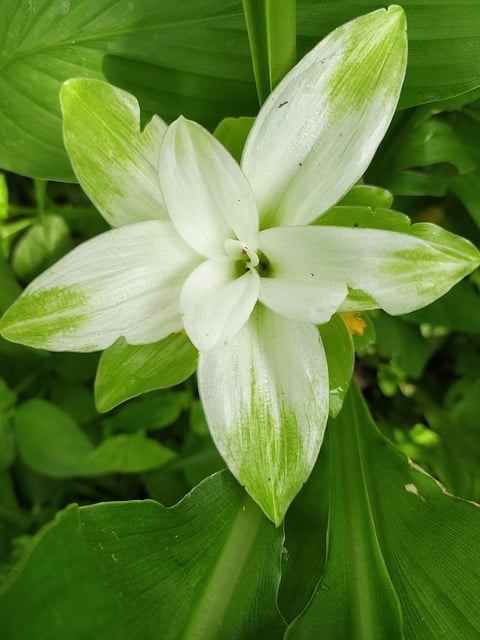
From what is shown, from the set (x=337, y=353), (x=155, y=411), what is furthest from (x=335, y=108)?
(x=155, y=411)

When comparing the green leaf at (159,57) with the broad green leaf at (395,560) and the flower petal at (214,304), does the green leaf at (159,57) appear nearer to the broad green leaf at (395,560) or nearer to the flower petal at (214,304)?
the flower petal at (214,304)

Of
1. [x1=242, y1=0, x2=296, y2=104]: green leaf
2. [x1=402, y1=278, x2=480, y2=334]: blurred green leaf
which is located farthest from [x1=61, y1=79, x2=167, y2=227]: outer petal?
[x1=402, y1=278, x2=480, y2=334]: blurred green leaf

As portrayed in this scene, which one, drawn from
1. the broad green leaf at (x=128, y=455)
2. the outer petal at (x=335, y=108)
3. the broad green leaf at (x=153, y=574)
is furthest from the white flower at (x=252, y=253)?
the broad green leaf at (x=128, y=455)

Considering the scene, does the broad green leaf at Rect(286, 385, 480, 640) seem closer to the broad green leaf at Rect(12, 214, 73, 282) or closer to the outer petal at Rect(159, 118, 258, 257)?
the outer petal at Rect(159, 118, 258, 257)

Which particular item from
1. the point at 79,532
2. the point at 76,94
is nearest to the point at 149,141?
the point at 76,94

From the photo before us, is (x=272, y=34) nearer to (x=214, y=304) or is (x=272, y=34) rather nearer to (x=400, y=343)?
(x=214, y=304)

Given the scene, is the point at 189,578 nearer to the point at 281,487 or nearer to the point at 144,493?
the point at 281,487
